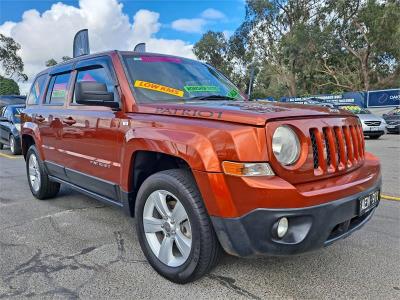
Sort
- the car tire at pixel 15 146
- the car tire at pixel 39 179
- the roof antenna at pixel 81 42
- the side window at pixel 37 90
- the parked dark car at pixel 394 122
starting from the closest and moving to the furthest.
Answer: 1. the car tire at pixel 39 179
2. the side window at pixel 37 90
3. the roof antenna at pixel 81 42
4. the car tire at pixel 15 146
5. the parked dark car at pixel 394 122

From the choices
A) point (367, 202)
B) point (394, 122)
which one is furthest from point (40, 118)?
point (394, 122)

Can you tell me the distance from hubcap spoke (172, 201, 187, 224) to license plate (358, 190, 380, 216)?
1.23 metres

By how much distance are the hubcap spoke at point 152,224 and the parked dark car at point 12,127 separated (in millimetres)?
8551

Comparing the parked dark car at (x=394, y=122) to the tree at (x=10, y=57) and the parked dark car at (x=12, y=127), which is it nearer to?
the parked dark car at (x=12, y=127)

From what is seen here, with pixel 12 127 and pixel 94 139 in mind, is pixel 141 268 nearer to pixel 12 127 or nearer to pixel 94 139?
pixel 94 139

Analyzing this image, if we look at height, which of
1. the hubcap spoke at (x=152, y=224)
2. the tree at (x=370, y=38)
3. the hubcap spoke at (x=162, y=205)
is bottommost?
the hubcap spoke at (x=152, y=224)

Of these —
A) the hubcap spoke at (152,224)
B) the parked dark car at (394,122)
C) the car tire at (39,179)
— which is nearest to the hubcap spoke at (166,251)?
the hubcap spoke at (152,224)

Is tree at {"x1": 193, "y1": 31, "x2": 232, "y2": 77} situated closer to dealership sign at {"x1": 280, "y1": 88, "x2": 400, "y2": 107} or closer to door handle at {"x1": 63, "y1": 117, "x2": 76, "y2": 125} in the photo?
dealership sign at {"x1": 280, "y1": 88, "x2": 400, "y2": 107}

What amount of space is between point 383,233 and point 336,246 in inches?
27.6

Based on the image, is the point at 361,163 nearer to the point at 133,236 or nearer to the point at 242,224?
the point at 242,224

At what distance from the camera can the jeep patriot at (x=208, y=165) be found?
8.11 ft

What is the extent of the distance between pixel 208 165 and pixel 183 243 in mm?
681

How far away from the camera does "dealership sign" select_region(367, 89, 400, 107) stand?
22.8 meters

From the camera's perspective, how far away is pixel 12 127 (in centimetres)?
1096
